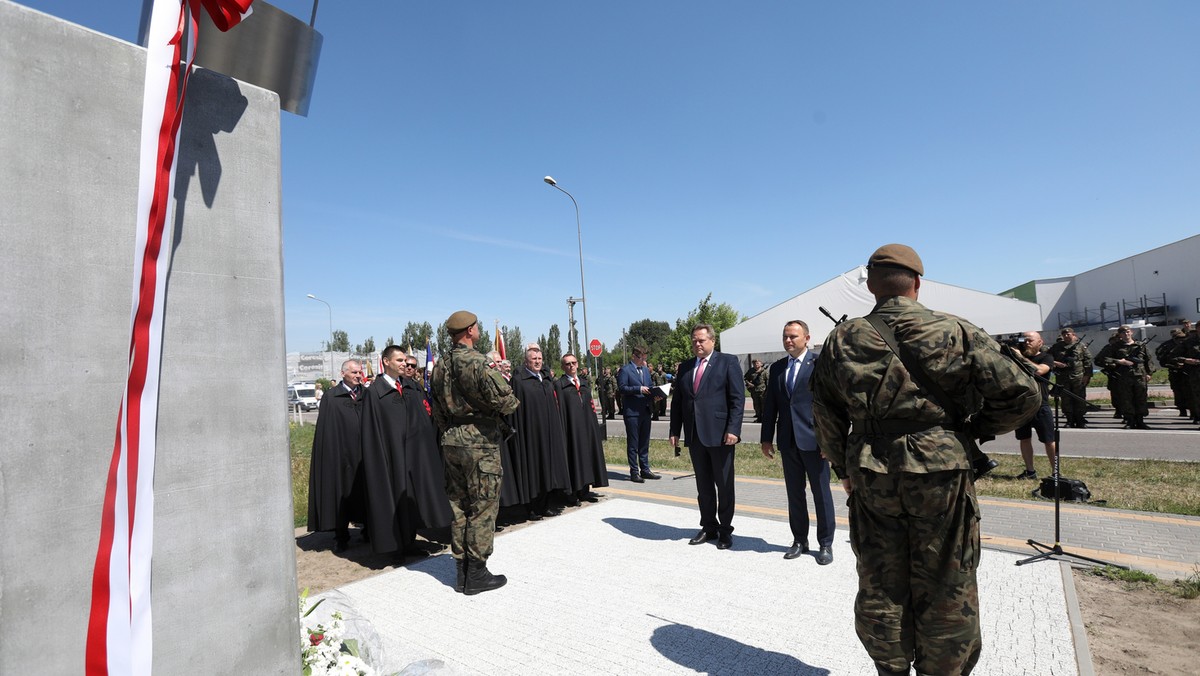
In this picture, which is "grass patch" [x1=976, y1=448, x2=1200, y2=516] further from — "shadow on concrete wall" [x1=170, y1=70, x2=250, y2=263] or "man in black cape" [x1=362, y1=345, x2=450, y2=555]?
"shadow on concrete wall" [x1=170, y1=70, x2=250, y2=263]

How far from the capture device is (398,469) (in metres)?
5.75

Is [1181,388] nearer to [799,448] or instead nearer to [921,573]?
[799,448]

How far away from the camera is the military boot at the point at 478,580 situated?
4605 mm

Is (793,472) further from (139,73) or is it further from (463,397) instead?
(139,73)

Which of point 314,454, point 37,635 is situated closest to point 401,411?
point 314,454

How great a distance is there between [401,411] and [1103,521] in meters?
7.14

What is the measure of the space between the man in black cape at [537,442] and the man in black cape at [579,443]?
0.69ft

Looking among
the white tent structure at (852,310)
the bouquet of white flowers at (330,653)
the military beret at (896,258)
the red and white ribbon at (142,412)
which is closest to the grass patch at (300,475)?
the red and white ribbon at (142,412)

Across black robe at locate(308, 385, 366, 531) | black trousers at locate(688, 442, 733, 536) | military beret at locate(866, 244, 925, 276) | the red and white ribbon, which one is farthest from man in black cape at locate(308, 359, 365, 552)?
military beret at locate(866, 244, 925, 276)

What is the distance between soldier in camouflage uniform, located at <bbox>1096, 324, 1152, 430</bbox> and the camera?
40.7 ft

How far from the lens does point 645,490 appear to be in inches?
334

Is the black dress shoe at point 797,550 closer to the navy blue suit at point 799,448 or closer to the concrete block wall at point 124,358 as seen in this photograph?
the navy blue suit at point 799,448

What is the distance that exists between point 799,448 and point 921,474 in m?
2.57

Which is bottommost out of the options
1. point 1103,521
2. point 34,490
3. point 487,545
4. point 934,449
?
point 1103,521
